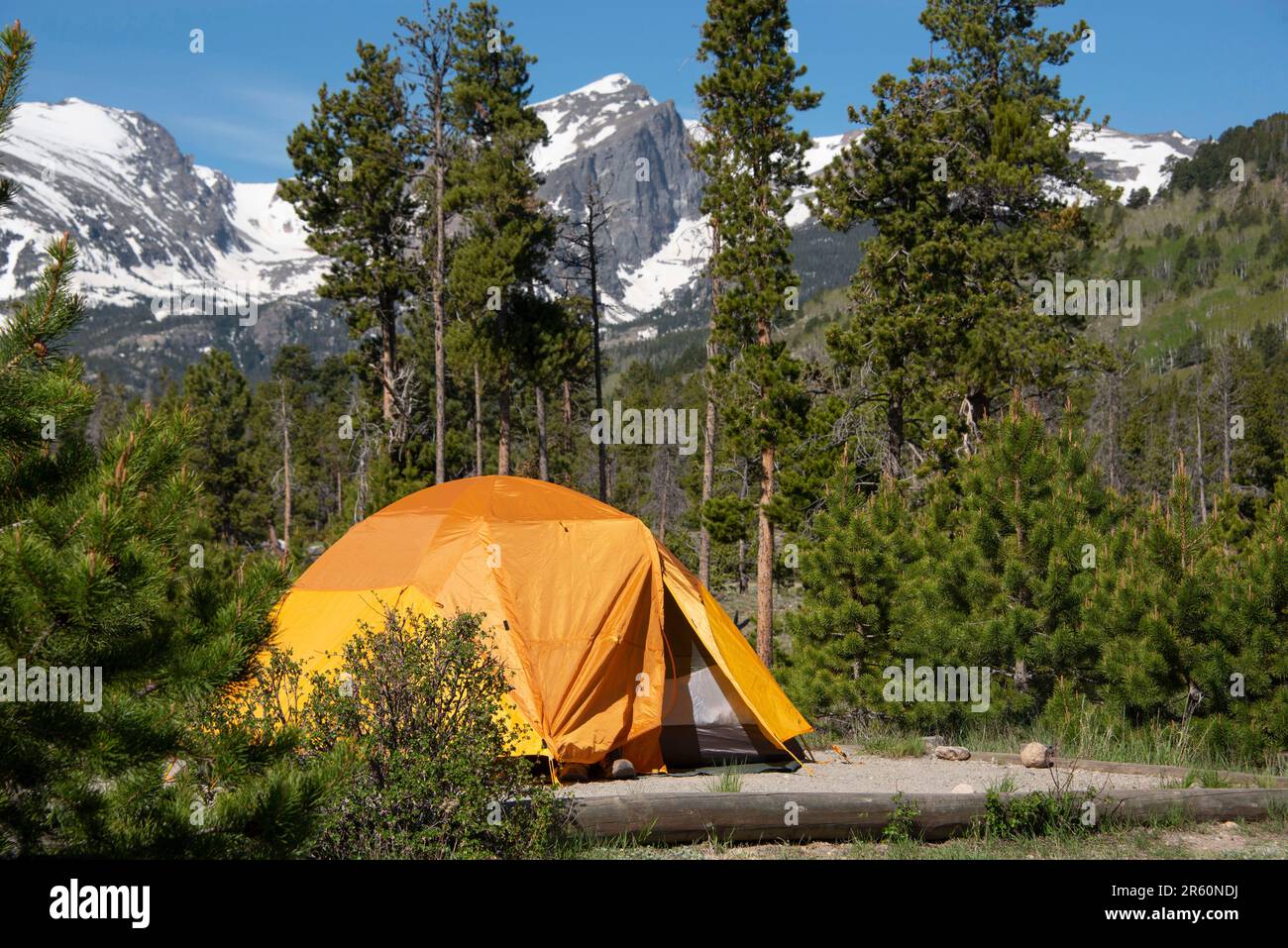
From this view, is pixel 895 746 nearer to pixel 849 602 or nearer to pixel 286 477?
pixel 849 602

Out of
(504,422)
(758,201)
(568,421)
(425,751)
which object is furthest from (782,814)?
(568,421)

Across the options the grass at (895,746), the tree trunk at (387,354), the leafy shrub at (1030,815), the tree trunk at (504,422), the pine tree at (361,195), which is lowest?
the grass at (895,746)

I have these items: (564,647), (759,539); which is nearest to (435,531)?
(564,647)

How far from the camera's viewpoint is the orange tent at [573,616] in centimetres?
1092

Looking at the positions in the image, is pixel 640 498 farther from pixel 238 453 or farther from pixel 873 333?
pixel 873 333

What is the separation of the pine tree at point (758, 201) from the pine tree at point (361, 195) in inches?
457

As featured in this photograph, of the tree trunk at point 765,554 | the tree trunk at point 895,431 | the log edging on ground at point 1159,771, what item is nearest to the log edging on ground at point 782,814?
the log edging on ground at point 1159,771

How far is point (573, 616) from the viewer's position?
1121 centimetres

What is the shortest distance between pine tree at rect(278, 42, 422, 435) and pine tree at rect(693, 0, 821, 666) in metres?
11.6

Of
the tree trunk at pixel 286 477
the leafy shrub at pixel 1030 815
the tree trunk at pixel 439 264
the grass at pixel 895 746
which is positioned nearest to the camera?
the leafy shrub at pixel 1030 815

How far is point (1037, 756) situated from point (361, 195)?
26611 millimetres

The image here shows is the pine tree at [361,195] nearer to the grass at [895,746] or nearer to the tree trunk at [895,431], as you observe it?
the tree trunk at [895,431]

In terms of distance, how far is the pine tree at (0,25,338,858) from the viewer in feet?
14.0
